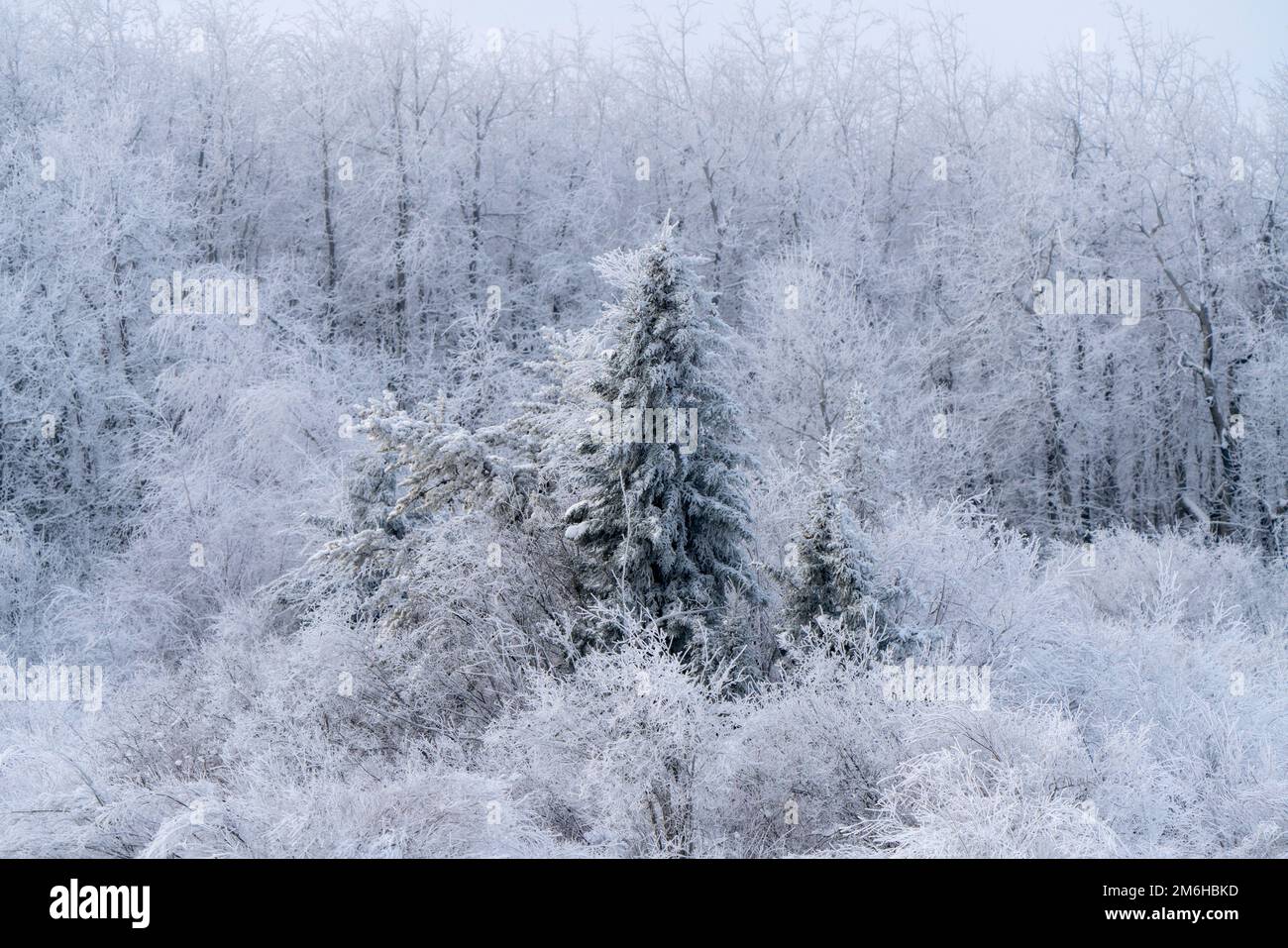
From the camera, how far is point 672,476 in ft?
40.1

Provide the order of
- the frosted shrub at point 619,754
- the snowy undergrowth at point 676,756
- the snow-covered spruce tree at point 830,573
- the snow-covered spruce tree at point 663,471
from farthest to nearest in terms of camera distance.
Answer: the snow-covered spruce tree at point 830,573 → the snow-covered spruce tree at point 663,471 → the frosted shrub at point 619,754 → the snowy undergrowth at point 676,756

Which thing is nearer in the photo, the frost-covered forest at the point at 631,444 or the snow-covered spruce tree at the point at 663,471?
the frost-covered forest at the point at 631,444

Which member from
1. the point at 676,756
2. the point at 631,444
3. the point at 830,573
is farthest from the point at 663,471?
the point at 676,756

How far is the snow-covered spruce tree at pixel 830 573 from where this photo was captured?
1222 cm

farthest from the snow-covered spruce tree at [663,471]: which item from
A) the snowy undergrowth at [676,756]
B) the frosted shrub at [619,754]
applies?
the frosted shrub at [619,754]

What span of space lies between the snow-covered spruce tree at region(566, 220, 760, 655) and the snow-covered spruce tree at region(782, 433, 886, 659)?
672 millimetres

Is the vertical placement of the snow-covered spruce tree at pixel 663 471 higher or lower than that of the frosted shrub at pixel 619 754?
higher

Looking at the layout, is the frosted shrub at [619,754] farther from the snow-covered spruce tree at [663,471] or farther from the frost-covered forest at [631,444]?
the snow-covered spruce tree at [663,471]

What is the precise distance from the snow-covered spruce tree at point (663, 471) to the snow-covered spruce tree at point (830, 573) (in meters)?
0.67

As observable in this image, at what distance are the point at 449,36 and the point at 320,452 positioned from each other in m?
15.9

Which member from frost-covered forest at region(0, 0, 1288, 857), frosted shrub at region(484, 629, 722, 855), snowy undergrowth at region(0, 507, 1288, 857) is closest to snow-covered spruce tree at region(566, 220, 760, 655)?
frost-covered forest at region(0, 0, 1288, 857)

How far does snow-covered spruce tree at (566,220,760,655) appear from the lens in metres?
11.9
